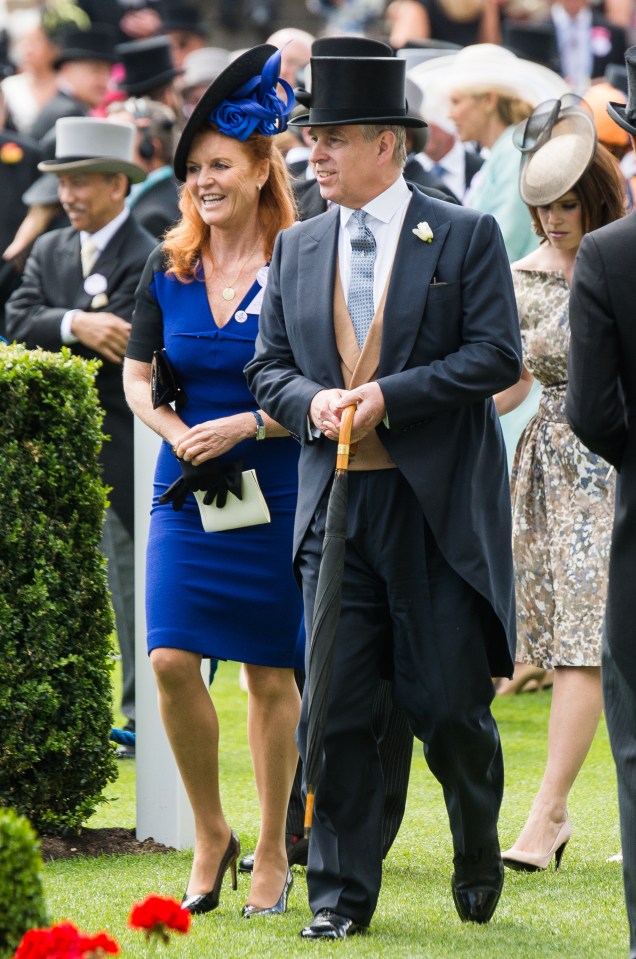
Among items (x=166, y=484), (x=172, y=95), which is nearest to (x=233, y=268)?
(x=166, y=484)

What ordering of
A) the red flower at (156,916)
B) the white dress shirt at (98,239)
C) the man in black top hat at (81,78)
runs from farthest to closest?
the man in black top hat at (81,78), the white dress shirt at (98,239), the red flower at (156,916)

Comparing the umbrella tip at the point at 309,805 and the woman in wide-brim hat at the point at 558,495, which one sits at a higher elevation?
the woman in wide-brim hat at the point at 558,495

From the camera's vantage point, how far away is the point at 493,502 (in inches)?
185

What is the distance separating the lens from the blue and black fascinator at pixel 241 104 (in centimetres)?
514

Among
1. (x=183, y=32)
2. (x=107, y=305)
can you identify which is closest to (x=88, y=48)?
(x=183, y=32)

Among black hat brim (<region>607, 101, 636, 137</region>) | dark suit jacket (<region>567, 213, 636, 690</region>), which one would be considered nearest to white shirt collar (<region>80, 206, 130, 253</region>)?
black hat brim (<region>607, 101, 636, 137</region>)

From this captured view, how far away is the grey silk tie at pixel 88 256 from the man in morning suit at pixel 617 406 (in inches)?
194

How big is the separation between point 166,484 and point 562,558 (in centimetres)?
149

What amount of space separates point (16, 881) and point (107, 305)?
213 inches

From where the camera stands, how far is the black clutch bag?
205 inches

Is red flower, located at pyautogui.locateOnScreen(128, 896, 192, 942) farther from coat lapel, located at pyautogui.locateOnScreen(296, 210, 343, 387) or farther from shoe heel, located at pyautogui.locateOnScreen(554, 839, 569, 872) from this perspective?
shoe heel, located at pyautogui.locateOnScreen(554, 839, 569, 872)

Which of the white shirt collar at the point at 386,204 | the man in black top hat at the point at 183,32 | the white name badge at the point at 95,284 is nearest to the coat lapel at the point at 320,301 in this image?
the white shirt collar at the point at 386,204

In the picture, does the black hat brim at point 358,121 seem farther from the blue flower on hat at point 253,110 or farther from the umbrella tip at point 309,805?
the umbrella tip at point 309,805

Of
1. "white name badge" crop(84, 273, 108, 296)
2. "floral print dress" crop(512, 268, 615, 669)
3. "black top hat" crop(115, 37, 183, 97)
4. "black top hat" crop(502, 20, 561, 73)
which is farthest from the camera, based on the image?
"black top hat" crop(502, 20, 561, 73)
